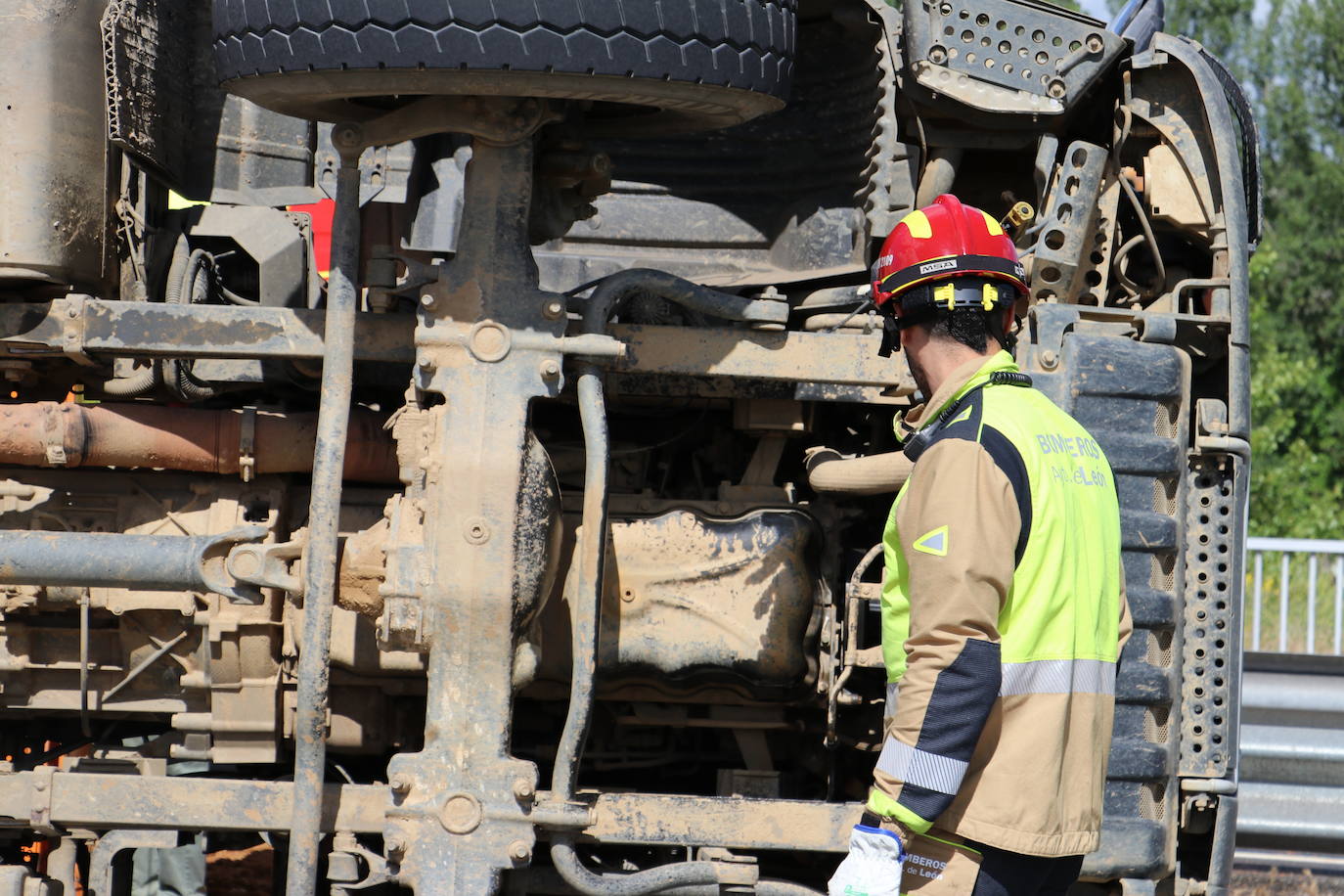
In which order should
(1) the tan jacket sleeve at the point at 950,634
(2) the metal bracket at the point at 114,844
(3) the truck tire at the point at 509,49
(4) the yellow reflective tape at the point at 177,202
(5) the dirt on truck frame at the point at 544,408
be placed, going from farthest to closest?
(4) the yellow reflective tape at the point at 177,202 → (2) the metal bracket at the point at 114,844 → (5) the dirt on truck frame at the point at 544,408 → (3) the truck tire at the point at 509,49 → (1) the tan jacket sleeve at the point at 950,634

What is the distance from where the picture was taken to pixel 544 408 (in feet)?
13.2

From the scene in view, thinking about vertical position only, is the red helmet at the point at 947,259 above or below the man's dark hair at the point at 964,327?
above

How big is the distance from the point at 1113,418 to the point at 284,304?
2.08 metres

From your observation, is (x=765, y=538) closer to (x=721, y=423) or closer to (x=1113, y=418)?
(x=721, y=423)

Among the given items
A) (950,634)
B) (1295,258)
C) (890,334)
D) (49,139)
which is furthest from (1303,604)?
(1295,258)

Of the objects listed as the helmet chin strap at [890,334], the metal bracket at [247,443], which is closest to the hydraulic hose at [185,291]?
the metal bracket at [247,443]

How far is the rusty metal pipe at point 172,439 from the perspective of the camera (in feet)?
11.7

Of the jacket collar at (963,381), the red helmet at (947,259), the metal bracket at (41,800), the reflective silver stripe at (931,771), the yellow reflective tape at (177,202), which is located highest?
the yellow reflective tape at (177,202)

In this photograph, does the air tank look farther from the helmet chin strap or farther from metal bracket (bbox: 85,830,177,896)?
the helmet chin strap

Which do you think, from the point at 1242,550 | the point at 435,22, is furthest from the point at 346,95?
the point at 1242,550

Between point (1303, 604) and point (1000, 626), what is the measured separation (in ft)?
27.8

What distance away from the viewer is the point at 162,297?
12.8 ft

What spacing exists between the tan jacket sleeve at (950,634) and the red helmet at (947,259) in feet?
1.05

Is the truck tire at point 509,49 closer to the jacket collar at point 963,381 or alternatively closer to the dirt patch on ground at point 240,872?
the jacket collar at point 963,381
